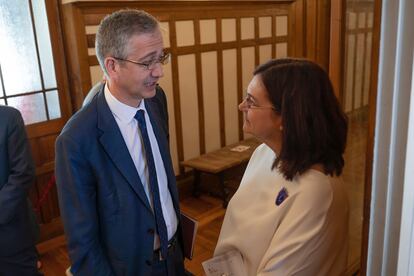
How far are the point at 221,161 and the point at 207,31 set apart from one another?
1399 mm

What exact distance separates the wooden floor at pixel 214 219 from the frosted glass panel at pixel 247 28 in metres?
1.93

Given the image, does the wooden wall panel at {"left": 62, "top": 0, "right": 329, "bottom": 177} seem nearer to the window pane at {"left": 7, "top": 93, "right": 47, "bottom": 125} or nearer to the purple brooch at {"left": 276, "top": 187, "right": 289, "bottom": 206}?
the window pane at {"left": 7, "top": 93, "right": 47, "bottom": 125}

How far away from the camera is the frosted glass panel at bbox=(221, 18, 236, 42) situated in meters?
4.11

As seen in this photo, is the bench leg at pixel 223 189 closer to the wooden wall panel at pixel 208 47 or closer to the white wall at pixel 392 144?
the wooden wall panel at pixel 208 47

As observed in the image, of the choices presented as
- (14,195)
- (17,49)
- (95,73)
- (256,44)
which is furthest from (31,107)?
(256,44)

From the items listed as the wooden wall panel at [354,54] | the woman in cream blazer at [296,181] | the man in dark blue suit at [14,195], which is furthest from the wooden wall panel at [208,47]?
the woman in cream blazer at [296,181]

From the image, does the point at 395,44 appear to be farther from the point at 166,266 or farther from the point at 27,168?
the point at 27,168

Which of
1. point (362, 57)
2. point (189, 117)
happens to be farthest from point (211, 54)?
point (362, 57)

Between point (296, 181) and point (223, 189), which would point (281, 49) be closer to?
point (223, 189)

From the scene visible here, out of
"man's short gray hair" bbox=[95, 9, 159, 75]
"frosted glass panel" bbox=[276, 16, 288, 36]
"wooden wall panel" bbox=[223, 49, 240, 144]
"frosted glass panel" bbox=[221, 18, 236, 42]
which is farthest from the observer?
"frosted glass panel" bbox=[276, 16, 288, 36]

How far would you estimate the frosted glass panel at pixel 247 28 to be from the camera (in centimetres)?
431

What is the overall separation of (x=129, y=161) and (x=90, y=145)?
0.46 feet

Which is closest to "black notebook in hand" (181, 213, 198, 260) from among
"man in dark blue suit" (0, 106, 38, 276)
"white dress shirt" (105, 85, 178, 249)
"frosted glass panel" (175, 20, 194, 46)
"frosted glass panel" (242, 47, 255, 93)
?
"white dress shirt" (105, 85, 178, 249)

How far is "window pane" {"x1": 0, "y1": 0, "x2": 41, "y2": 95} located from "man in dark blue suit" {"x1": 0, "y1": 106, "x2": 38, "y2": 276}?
2.76ft
